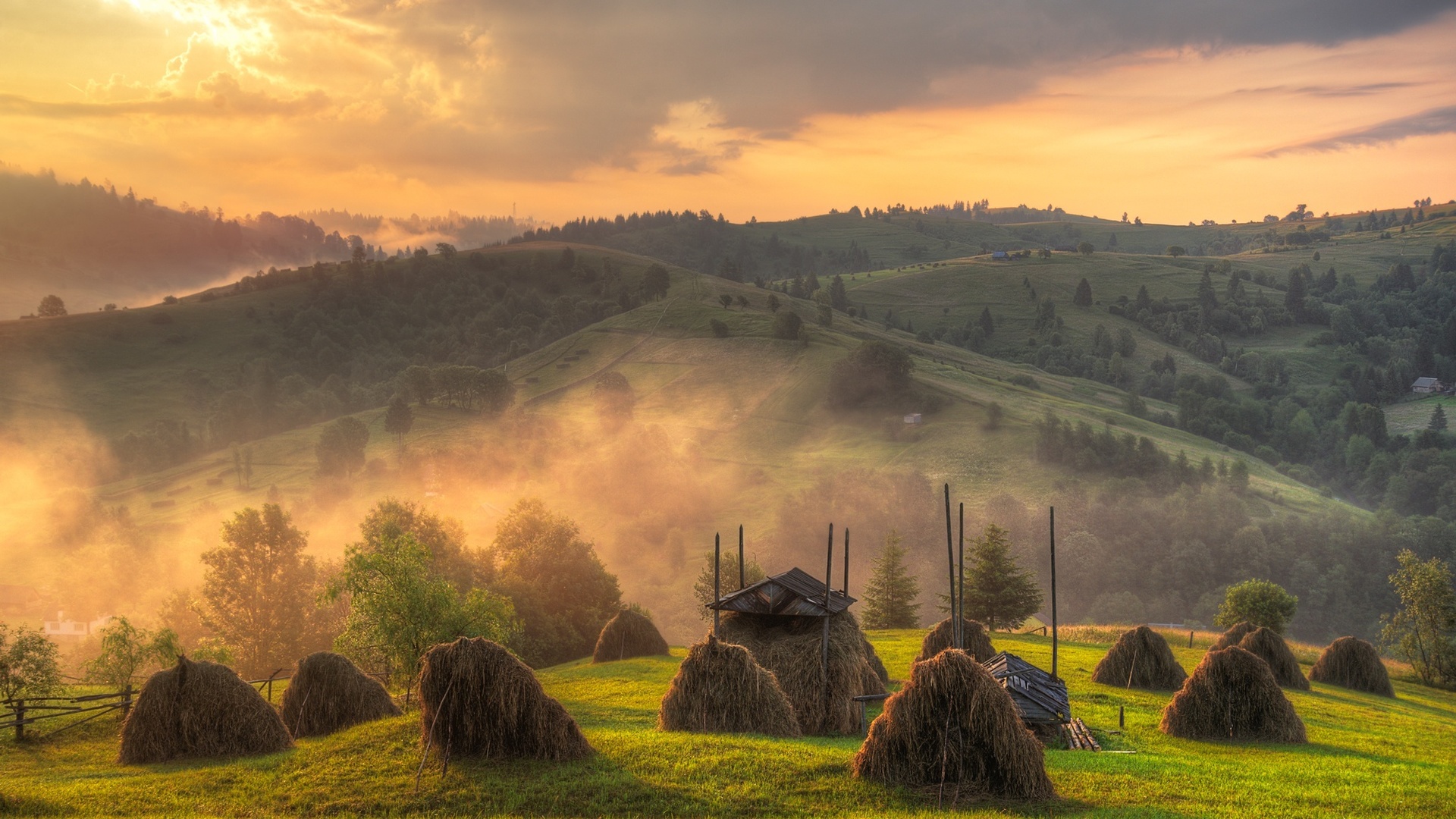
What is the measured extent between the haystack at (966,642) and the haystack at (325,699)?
24308 millimetres

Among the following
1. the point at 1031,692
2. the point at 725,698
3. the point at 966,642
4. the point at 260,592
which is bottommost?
the point at 260,592

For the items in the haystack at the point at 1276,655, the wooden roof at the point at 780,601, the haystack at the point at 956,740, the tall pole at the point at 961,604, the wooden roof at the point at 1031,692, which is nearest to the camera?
the haystack at the point at 956,740

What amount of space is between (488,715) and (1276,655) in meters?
43.9

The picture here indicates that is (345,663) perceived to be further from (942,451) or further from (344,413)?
(344,413)

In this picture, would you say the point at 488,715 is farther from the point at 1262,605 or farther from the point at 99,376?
the point at 99,376

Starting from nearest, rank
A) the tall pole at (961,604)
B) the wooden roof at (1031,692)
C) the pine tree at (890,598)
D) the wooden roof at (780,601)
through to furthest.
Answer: the wooden roof at (1031,692), the tall pole at (961,604), the wooden roof at (780,601), the pine tree at (890,598)

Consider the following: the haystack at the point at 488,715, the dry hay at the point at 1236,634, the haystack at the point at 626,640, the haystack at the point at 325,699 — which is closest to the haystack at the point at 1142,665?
the dry hay at the point at 1236,634

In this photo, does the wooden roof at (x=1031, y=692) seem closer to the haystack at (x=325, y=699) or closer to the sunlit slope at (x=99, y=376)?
the haystack at (x=325, y=699)

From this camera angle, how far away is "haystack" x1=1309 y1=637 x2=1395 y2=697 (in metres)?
52.0

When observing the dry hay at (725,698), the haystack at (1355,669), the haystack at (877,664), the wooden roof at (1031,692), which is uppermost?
the dry hay at (725,698)

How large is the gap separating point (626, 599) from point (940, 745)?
94451 mm

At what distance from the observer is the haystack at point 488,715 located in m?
23.4

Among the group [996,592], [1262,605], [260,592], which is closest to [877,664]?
[996,592]

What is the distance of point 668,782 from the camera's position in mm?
22172
